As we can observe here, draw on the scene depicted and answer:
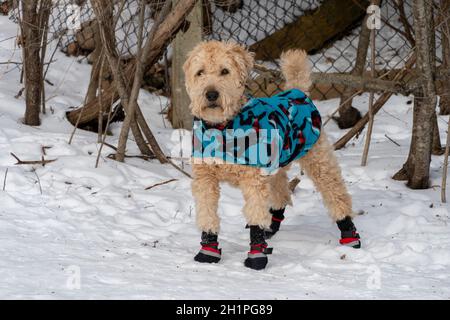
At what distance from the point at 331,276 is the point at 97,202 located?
76.7 inches

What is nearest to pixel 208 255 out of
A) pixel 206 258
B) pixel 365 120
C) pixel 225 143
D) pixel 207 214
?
pixel 206 258

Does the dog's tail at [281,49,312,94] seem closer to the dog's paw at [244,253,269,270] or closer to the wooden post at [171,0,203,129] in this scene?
the dog's paw at [244,253,269,270]

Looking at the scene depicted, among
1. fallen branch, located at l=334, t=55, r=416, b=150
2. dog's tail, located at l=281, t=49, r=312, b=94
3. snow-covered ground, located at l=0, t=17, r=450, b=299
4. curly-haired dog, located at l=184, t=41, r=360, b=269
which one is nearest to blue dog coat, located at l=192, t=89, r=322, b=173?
curly-haired dog, located at l=184, t=41, r=360, b=269

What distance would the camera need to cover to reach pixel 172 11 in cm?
590

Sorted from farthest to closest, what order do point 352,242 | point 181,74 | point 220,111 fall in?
point 181,74, point 352,242, point 220,111

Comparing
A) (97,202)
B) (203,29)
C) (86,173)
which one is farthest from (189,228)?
(203,29)

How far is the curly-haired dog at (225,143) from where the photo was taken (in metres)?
4.25

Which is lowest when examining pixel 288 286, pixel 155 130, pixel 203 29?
pixel 288 286

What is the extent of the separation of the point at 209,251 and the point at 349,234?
0.95 m

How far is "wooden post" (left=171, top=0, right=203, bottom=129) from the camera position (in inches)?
269

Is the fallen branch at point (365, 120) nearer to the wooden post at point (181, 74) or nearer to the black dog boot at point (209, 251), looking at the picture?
the wooden post at point (181, 74)

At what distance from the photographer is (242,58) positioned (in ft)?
14.3

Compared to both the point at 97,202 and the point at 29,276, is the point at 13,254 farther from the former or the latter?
the point at 97,202

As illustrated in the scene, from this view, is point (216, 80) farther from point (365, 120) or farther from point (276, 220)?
point (365, 120)
